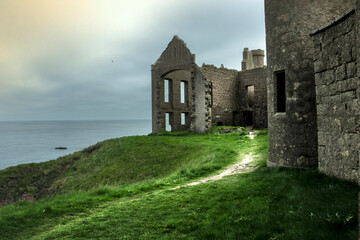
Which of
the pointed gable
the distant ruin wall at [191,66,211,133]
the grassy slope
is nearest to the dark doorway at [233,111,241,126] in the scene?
the distant ruin wall at [191,66,211,133]

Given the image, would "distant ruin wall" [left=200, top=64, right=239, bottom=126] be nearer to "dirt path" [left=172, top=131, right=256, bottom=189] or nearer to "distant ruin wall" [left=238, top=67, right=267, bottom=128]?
"distant ruin wall" [left=238, top=67, right=267, bottom=128]

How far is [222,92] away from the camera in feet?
87.8

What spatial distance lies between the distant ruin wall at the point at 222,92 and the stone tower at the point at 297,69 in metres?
15.7

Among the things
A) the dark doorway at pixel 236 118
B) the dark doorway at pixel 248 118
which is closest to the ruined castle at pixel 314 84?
the dark doorway at pixel 236 118

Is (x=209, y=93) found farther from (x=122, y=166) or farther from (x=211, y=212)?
(x=211, y=212)

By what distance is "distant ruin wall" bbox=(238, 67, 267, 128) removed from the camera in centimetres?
2658

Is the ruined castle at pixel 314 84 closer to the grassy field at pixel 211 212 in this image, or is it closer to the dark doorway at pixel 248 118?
the grassy field at pixel 211 212

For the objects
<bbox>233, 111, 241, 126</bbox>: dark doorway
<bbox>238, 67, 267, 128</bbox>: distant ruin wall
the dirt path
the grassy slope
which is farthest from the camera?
<bbox>233, 111, 241, 126</bbox>: dark doorway

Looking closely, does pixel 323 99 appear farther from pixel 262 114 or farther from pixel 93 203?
pixel 262 114

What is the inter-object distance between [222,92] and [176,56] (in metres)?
5.95

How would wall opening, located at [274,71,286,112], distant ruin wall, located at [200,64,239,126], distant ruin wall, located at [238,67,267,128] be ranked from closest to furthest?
wall opening, located at [274,71,286,112] → distant ruin wall, located at [200,64,239,126] → distant ruin wall, located at [238,67,267,128]

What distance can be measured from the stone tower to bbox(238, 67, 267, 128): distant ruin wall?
59.1 feet

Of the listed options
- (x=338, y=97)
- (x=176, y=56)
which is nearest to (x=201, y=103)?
(x=176, y=56)

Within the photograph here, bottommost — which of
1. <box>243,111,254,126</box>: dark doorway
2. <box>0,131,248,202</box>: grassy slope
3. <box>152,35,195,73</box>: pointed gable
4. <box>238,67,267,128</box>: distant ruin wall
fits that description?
<box>0,131,248,202</box>: grassy slope
